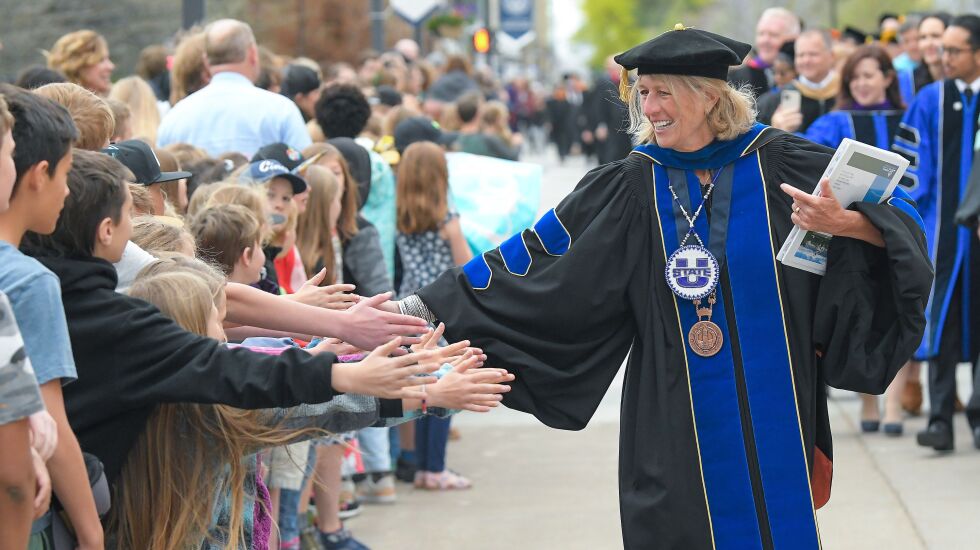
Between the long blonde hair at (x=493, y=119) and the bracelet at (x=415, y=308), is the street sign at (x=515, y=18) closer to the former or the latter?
the long blonde hair at (x=493, y=119)

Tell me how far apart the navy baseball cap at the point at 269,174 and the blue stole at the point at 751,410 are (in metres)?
2.35

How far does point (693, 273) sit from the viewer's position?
396cm

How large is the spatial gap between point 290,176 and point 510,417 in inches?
142

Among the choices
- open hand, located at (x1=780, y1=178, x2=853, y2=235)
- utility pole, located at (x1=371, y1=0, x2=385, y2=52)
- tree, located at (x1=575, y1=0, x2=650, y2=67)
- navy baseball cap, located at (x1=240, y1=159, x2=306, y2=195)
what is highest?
tree, located at (x1=575, y1=0, x2=650, y2=67)

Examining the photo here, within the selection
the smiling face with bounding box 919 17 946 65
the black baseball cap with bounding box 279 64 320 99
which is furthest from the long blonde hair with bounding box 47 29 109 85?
the smiling face with bounding box 919 17 946 65

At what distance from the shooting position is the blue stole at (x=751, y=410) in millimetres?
3971

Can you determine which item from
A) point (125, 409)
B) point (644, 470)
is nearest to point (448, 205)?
point (644, 470)

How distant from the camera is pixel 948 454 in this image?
7762 millimetres

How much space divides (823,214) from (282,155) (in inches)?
114

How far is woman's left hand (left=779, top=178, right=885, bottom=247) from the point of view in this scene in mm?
3891

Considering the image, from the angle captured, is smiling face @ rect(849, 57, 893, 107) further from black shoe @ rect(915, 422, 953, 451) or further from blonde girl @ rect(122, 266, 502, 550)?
blonde girl @ rect(122, 266, 502, 550)

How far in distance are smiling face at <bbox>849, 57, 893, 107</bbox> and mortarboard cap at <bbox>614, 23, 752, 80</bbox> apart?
452 centimetres

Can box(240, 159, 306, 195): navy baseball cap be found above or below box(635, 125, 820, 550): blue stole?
above

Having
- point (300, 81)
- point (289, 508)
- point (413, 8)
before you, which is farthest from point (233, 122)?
point (413, 8)
